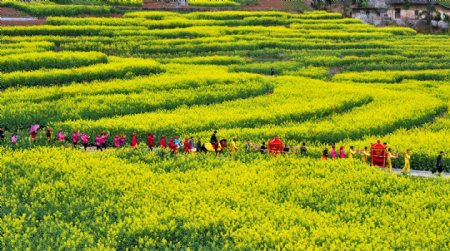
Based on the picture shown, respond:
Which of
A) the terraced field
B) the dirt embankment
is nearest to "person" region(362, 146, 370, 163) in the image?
the terraced field

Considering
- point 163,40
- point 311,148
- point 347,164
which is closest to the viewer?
point 347,164

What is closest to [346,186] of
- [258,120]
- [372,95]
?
[258,120]

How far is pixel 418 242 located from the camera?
1477 centimetres

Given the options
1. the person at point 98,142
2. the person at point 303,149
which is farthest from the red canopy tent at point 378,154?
the person at point 98,142

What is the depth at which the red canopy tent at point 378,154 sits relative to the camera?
849 inches

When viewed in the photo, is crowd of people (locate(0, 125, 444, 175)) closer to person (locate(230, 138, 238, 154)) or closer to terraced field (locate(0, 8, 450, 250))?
person (locate(230, 138, 238, 154))

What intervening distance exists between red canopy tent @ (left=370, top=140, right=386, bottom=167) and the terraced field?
0.68 metres

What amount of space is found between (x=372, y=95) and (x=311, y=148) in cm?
1224

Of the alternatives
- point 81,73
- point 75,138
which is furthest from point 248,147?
point 81,73

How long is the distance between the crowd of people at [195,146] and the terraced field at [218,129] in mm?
474

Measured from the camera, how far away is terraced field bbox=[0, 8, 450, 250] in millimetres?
15719

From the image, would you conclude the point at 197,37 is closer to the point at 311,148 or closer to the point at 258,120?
the point at 258,120

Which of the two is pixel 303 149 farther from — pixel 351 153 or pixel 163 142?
pixel 163 142

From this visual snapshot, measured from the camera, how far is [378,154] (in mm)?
21609
